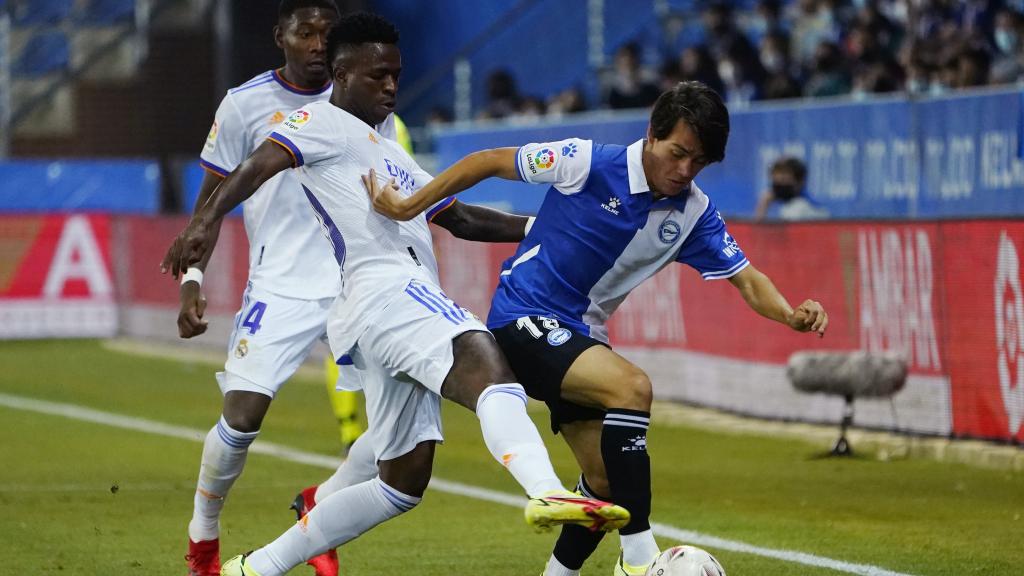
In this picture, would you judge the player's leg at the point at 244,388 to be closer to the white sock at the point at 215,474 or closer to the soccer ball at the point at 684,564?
the white sock at the point at 215,474

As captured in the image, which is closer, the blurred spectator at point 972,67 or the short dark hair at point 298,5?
the short dark hair at point 298,5

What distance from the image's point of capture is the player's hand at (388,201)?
19.7 feet

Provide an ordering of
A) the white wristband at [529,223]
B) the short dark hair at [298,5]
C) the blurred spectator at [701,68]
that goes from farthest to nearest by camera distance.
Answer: the blurred spectator at [701,68] < the short dark hair at [298,5] < the white wristband at [529,223]

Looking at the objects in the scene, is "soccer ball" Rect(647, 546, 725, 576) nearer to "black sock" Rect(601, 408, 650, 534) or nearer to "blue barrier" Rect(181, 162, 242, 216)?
"black sock" Rect(601, 408, 650, 534)

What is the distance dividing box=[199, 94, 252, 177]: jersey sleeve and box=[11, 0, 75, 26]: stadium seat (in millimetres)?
20687

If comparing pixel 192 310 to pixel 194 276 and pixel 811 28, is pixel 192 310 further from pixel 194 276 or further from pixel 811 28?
pixel 811 28

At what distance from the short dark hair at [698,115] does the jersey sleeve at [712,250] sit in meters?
0.36

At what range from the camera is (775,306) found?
6.36 metres

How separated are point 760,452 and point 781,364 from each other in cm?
128

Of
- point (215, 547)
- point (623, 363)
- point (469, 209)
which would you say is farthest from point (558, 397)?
point (215, 547)

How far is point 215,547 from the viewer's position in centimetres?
700

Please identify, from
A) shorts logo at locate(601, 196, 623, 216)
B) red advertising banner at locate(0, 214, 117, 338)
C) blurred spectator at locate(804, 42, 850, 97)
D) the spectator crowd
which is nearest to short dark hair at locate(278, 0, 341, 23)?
shorts logo at locate(601, 196, 623, 216)

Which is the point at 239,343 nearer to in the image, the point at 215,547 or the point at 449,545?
the point at 215,547

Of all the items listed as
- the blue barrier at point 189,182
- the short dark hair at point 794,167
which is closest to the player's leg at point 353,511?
the short dark hair at point 794,167
